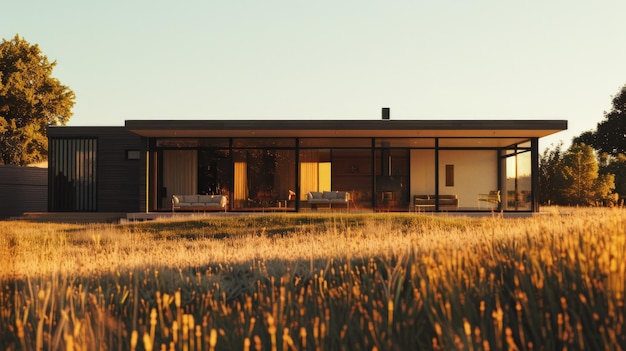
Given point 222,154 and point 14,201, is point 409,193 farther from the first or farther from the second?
point 14,201

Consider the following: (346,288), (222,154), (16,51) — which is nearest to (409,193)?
(222,154)

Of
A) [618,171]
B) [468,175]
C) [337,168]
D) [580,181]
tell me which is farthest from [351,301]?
[618,171]

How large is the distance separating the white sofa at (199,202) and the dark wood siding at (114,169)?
2.65 meters

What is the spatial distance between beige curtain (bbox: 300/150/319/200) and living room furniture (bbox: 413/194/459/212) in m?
3.24

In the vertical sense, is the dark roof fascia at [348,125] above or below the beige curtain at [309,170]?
above

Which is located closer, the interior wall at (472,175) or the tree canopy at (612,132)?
the interior wall at (472,175)

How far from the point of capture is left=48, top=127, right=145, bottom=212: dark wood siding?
20.8 metres

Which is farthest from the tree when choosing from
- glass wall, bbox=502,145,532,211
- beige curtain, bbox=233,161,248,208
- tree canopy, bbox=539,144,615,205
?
tree canopy, bbox=539,144,615,205

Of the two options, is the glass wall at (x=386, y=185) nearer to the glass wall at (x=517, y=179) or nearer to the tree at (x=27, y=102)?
the glass wall at (x=517, y=179)

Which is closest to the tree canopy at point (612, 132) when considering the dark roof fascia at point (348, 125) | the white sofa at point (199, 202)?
the dark roof fascia at point (348, 125)

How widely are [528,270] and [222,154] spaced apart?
16461 millimetres

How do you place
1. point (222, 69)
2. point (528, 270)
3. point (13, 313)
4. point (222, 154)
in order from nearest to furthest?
point (528, 270), point (13, 313), point (222, 69), point (222, 154)

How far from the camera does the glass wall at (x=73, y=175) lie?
2061 centimetres

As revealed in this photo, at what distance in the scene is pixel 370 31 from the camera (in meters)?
17.1
